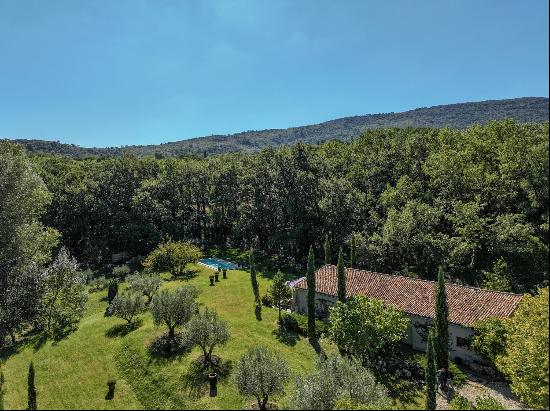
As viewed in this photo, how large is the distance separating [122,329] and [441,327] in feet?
85.8

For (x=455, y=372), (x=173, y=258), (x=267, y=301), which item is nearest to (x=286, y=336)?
(x=267, y=301)

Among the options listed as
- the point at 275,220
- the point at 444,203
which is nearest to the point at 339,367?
the point at 444,203

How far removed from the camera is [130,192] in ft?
263

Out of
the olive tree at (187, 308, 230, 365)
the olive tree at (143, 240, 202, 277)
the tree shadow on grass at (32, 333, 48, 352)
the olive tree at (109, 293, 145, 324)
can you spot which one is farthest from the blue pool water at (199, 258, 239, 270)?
the olive tree at (187, 308, 230, 365)

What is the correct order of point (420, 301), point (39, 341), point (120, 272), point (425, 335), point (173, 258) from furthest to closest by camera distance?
point (120, 272) → point (173, 258) → point (420, 301) → point (425, 335) → point (39, 341)

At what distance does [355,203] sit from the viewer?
60.5 metres

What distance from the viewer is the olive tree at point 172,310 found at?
3061 centimetres

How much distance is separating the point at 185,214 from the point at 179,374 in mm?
60288

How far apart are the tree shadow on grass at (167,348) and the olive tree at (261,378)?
26.3 feet

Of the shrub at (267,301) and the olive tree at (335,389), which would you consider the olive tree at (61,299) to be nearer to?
the shrub at (267,301)

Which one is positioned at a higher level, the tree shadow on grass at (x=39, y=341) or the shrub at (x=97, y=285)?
the tree shadow on grass at (x=39, y=341)

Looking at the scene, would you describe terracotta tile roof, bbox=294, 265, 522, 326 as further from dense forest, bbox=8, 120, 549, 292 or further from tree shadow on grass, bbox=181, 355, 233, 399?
tree shadow on grass, bbox=181, 355, 233, 399

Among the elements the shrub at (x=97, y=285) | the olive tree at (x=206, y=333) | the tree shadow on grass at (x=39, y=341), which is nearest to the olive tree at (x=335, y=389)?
the olive tree at (x=206, y=333)

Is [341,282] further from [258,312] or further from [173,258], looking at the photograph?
[173,258]
